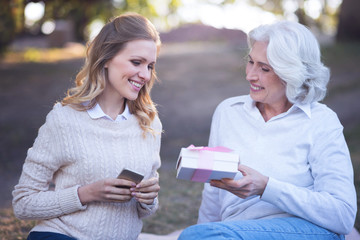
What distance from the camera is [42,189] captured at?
2627 mm

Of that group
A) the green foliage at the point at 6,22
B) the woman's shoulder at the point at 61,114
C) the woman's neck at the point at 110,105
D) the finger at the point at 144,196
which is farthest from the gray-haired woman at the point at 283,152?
the green foliage at the point at 6,22

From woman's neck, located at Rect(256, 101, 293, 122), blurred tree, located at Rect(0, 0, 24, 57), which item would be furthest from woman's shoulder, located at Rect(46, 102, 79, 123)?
blurred tree, located at Rect(0, 0, 24, 57)

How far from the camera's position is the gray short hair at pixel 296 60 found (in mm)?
2934

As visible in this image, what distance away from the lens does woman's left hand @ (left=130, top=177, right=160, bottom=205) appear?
99.1 inches

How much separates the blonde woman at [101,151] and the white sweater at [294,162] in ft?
1.89

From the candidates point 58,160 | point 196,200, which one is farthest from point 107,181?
point 196,200

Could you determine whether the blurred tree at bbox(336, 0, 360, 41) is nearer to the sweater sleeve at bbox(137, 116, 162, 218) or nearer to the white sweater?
the white sweater

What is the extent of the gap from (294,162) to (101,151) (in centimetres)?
118

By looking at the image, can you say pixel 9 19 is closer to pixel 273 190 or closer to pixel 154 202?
pixel 154 202

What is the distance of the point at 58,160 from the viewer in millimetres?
2596

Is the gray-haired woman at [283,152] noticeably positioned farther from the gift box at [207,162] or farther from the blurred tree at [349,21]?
the blurred tree at [349,21]

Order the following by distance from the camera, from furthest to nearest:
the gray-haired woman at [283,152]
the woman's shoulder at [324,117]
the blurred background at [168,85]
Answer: the blurred background at [168,85] → the woman's shoulder at [324,117] → the gray-haired woman at [283,152]

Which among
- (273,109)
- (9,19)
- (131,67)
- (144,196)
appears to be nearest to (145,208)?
(144,196)

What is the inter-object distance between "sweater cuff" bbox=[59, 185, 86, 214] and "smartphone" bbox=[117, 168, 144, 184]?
30 cm
